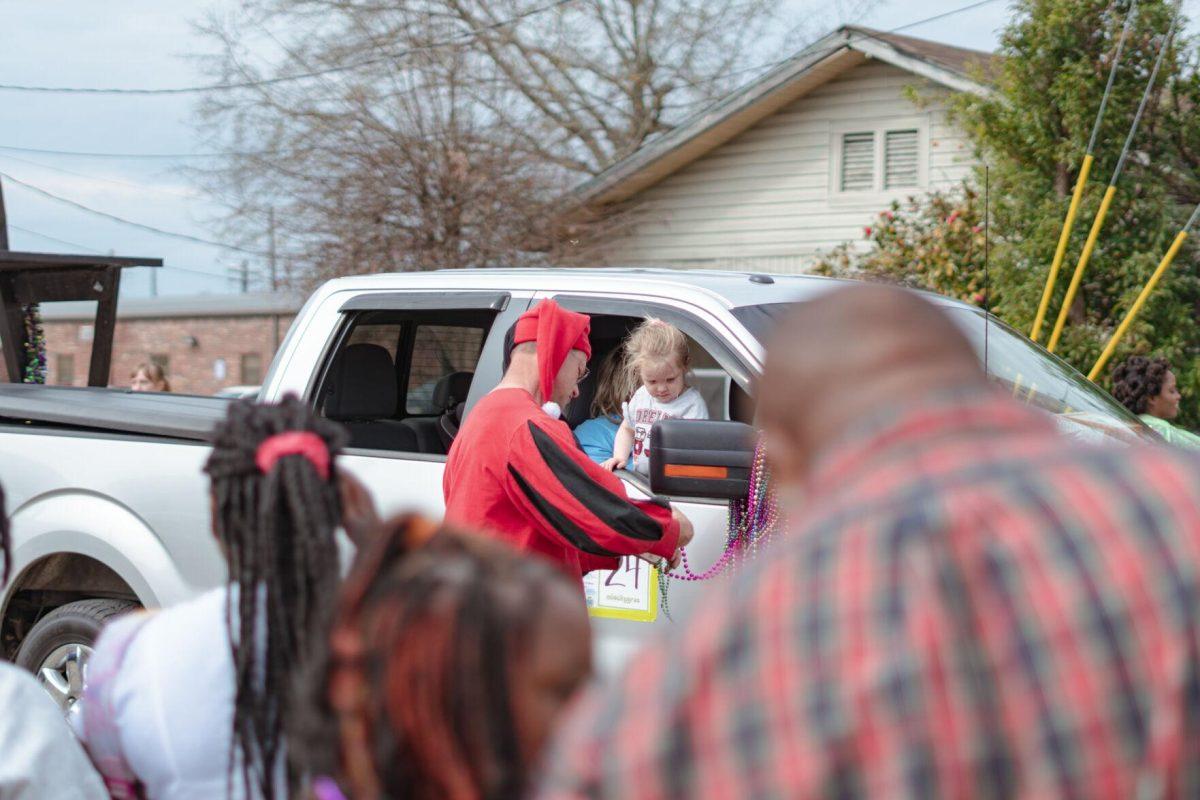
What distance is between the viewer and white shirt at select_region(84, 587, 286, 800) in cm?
216

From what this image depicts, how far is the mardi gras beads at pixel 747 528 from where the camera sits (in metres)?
4.15

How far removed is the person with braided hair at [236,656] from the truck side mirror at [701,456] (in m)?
1.85

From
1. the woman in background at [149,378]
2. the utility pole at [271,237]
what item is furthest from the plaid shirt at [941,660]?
the utility pole at [271,237]

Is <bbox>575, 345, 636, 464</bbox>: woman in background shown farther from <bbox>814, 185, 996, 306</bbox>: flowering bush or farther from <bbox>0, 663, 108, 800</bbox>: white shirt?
<bbox>814, 185, 996, 306</bbox>: flowering bush

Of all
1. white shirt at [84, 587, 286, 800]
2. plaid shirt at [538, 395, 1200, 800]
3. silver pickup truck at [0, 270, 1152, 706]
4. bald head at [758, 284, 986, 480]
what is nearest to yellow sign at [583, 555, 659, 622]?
silver pickup truck at [0, 270, 1152, 706]

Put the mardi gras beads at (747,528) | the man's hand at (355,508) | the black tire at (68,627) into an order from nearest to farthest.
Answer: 1. the man's hand at (355,508)
2. the mardi gras beads at (747,528)
3. the black tire at (68,627)

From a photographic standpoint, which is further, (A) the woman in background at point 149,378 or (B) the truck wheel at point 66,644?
(A) the woman in background at point 149,378

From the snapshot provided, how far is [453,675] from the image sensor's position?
58.5 inches

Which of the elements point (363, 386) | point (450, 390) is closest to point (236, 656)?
point (363, 386)

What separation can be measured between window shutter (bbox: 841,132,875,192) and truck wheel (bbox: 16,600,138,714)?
14.0 meters

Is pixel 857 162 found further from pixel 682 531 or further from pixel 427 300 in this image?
pixel 682 531

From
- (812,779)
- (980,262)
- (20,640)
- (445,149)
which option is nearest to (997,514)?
(812,779)

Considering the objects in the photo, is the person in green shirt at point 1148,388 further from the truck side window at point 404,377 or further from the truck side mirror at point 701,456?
the truck side mirror at point 701,456

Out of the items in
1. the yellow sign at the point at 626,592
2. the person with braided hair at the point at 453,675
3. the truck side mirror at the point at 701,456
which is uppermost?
the person with braided hair at the point at 453,675
